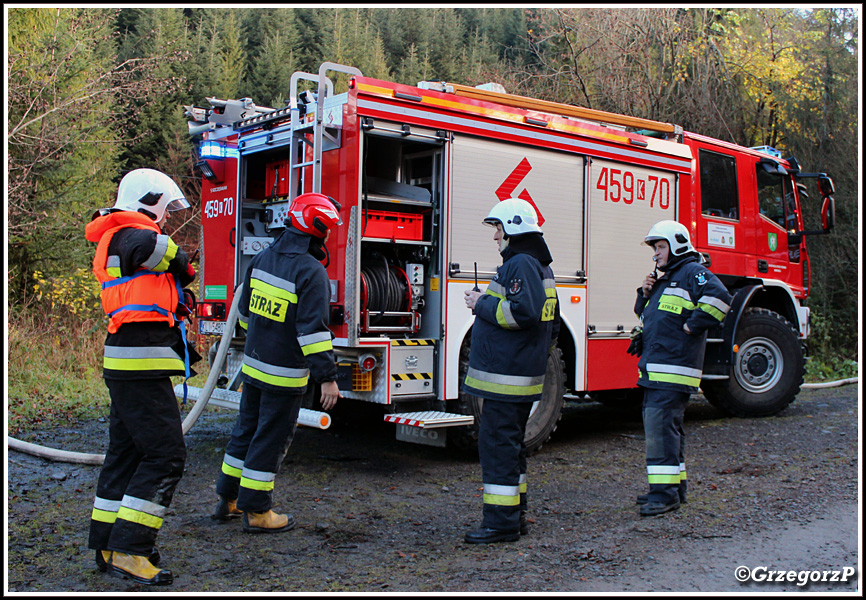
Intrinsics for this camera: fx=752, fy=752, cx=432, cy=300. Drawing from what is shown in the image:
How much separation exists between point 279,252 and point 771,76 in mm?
13085

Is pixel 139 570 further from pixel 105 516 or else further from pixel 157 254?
pixel 157 254

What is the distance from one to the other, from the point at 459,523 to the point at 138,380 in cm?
210

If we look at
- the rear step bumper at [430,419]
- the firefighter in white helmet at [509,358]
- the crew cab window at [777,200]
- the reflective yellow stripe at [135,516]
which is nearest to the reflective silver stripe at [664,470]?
the firefighter in white helmet at [509,358]

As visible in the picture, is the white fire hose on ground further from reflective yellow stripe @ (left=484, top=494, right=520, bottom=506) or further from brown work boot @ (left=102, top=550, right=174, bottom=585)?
reflective yellow stripe @ (left=484, top=494, right=520, bottom=506)

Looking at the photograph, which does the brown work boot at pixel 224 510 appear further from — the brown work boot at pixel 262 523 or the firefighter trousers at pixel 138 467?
the firefighter trousers at pixel 138 467

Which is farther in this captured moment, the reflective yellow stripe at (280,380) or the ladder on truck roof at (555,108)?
the ladder on truck roof at (555,108)

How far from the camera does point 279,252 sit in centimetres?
436

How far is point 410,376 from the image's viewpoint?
223 inches

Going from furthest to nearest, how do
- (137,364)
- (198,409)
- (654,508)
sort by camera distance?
(198,409) < (654,508) < (137,364)

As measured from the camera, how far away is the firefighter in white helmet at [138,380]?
3.55 m

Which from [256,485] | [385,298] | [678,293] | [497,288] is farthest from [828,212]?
[256,485]

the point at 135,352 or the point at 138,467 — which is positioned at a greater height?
the point at 135,352

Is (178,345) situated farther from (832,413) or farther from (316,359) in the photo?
(832,413)

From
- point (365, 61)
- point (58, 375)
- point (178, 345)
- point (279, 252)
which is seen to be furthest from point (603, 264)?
point (365, 61)
